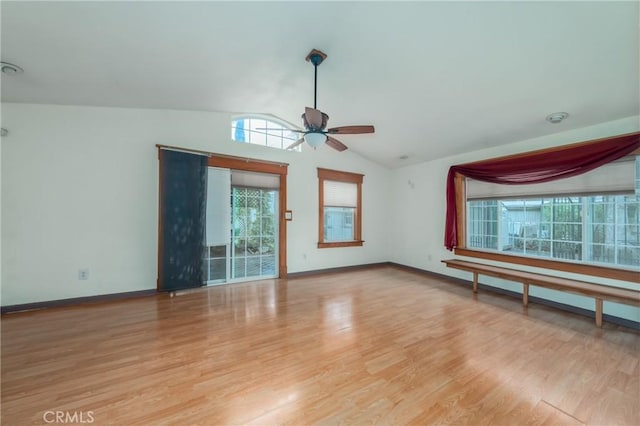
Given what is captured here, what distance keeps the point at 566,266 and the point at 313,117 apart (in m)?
4.01

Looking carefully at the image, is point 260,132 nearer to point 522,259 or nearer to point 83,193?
point 83,193

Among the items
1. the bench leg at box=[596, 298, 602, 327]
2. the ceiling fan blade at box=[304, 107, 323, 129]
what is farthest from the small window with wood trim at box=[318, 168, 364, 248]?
the bench leg at box=[596, 298, 602, 327]

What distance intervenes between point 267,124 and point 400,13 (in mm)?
3246

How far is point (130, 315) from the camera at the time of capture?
3.07 m

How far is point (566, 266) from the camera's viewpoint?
3.38 meters

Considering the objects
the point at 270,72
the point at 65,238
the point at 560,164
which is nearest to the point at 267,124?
the point at 270,72

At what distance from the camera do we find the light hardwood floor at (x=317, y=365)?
1.60 m

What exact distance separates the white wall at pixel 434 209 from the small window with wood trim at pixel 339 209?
109 centimetres

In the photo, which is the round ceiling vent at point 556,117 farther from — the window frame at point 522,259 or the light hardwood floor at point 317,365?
the light hardwood floor at point 317,365

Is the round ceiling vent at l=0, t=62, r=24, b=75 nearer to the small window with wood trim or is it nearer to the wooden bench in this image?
the small window with wood trim

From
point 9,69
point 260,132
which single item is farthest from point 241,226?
point 9,69

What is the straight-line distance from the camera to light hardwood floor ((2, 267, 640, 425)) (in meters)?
1.60

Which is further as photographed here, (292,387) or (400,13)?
(400,13)

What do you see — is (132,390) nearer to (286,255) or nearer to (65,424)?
(65,424)
